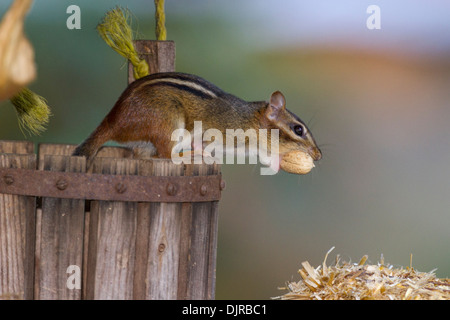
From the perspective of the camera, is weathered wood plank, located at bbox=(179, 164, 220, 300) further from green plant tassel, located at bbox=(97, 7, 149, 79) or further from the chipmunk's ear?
green plant tassel, located at bbox=(97, 7, 149, 79)

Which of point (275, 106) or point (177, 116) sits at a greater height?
point (275, 106)

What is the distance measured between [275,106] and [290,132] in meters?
Answer: 0.15

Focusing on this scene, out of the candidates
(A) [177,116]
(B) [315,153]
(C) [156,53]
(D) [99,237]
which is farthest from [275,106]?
(D) [99,237]

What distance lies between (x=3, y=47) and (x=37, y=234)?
35.5 inches

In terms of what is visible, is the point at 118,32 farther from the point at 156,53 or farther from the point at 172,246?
the point at 172,246

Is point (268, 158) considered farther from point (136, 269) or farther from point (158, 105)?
point (136, 269)

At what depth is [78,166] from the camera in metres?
2.22

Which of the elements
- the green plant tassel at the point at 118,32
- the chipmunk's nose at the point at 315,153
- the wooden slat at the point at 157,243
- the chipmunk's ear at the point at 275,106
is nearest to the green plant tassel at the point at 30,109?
the green plant tassel at the point at 118,32

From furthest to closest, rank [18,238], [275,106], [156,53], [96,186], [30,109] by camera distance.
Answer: [156,53], [275,106], [30,109], [18,238], [96,186]

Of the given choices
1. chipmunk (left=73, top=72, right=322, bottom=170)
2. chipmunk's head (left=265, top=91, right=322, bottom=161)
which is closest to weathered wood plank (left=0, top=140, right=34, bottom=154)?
chipmunk (left=73, top=72, right=322, bottom=170)

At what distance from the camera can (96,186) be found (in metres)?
2.18

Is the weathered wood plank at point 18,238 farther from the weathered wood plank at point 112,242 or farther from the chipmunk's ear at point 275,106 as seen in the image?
the chipmunk's ear at point 275,106

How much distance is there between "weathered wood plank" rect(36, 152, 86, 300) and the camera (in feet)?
7.27
